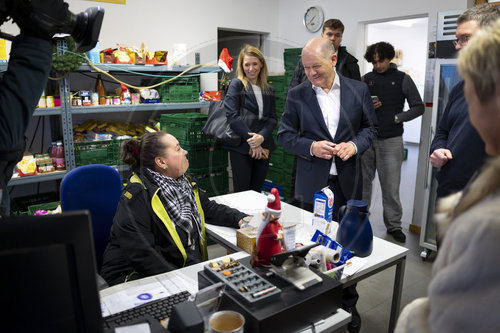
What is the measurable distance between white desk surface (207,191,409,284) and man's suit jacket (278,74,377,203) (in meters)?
0.25

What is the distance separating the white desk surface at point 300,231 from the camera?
1464 millimetres

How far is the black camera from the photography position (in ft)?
2.97

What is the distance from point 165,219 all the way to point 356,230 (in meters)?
0.79

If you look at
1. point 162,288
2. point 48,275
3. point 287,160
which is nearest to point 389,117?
point 287,160

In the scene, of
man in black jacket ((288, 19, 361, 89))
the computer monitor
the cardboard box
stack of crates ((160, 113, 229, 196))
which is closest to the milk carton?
the cardboard box

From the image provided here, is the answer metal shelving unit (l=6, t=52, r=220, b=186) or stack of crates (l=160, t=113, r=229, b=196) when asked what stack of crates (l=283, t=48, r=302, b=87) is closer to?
stack of crates (l=160, t=113, r=229, b=196)

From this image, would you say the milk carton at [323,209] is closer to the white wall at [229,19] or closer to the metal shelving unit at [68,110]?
the metal shelving unit at [68,110]

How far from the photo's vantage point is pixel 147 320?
38.2 inches

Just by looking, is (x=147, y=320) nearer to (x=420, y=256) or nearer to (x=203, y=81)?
(x=420, y=256)

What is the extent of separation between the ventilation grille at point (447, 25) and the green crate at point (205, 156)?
80.2 inches

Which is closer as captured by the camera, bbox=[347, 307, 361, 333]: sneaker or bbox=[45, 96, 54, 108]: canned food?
bbox=[347, 307, 361, 333]: sneaker

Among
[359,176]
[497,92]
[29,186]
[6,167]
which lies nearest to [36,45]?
[6,167]

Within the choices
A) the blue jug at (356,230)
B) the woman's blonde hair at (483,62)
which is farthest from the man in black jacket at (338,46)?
the woman's blonde hair at (483,62)

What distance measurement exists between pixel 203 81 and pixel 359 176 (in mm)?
2533
